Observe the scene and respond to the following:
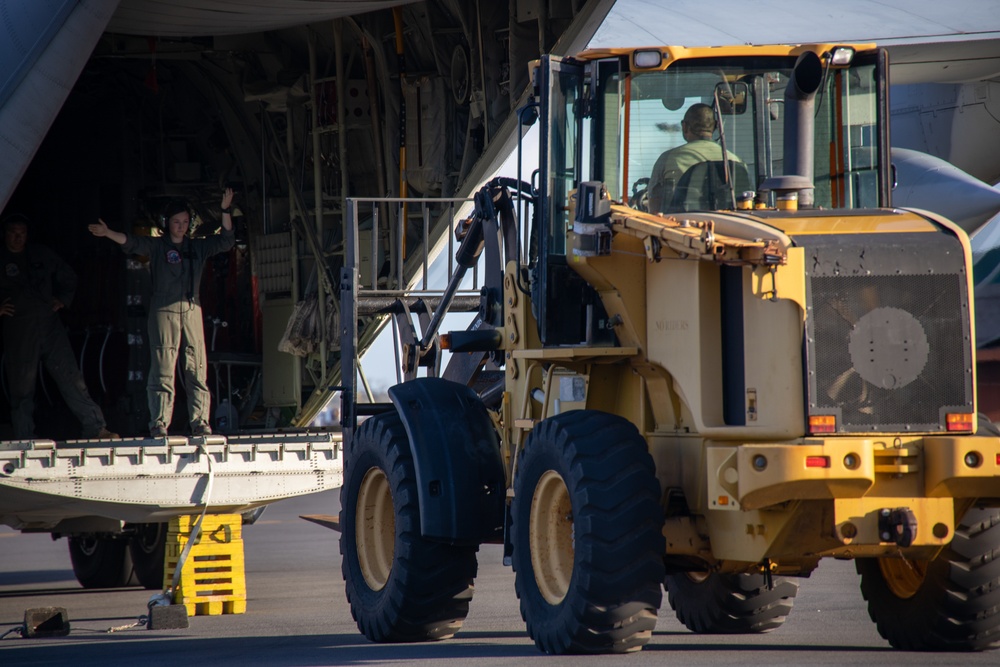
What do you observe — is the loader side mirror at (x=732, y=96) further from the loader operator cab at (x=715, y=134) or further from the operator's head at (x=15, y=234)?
the operator's head at (x=15, y=234)

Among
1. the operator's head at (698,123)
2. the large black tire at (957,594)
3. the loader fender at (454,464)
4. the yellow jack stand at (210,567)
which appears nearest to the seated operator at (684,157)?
the operator's head at (698,123)

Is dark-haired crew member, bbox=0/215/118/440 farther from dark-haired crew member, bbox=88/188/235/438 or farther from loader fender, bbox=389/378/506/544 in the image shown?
loader fender, bbox=389/378/506/544

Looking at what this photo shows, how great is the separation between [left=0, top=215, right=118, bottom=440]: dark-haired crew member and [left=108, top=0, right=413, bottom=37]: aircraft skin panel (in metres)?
2.22

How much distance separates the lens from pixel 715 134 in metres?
7.52

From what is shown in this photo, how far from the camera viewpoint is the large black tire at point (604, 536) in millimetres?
6691

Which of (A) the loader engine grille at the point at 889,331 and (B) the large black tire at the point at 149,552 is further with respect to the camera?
(B) the large black tire at the point at 149,552

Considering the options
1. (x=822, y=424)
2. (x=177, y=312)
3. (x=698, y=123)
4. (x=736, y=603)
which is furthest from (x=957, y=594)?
(x=177, y=312)

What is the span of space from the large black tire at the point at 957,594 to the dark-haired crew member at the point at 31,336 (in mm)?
7283

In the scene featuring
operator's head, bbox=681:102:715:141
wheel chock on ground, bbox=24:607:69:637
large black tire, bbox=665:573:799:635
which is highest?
operator's head, bbox=681:102:715:141

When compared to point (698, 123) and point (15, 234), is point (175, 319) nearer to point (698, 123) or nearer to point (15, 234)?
point (15, 234)

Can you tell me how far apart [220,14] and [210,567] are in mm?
4136

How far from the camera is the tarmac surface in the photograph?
7.29 m

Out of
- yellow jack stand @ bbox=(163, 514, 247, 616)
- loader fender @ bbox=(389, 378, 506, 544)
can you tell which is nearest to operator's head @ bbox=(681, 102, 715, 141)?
loader fender @ bbox=(389, 378, 506, 544)

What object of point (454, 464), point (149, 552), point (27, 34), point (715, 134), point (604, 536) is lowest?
point (149, 552)
